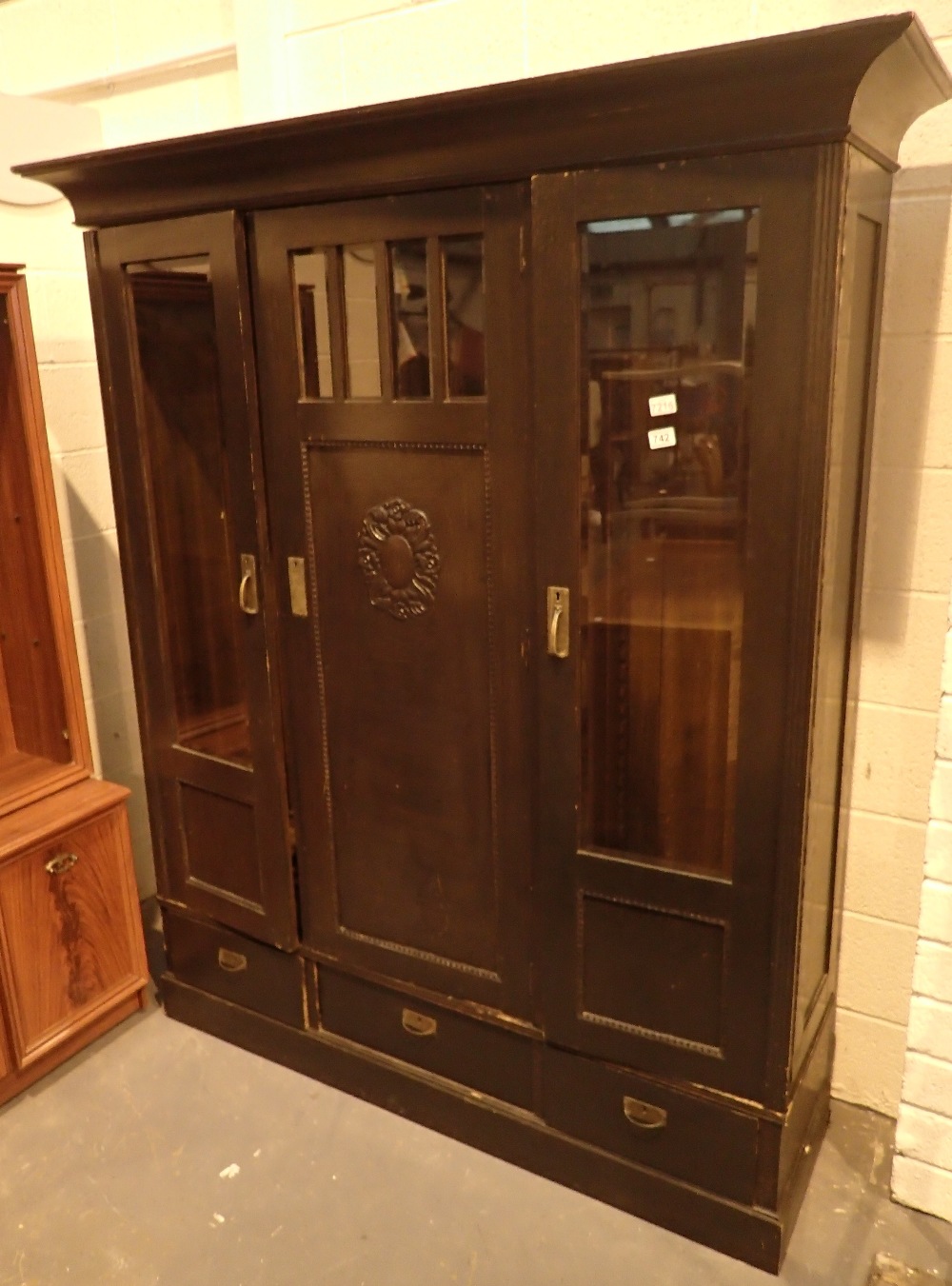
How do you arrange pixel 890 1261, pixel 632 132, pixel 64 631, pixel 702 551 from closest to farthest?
1. pixel 632 132
2. pixel 702 551
3. pixel 890 1261
4. pixel 64 631

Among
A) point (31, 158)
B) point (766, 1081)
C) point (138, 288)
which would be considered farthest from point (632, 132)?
point (31, 158)

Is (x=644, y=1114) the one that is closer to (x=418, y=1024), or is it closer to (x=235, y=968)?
(x=418, y=1024)

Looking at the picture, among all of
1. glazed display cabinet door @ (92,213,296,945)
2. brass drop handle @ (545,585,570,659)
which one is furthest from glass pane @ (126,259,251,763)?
brass drop handle @ (545,585,570,659)

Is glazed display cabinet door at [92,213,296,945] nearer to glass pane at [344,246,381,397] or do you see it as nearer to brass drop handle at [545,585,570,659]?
glass pane at [344,246,381,397]

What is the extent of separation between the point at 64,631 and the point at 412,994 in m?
1.06

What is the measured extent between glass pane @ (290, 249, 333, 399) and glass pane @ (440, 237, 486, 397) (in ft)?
0.81

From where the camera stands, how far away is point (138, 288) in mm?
1941

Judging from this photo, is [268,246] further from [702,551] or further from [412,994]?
[412,994]

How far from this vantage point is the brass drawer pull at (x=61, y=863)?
2.14 m

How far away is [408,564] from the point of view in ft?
5.74

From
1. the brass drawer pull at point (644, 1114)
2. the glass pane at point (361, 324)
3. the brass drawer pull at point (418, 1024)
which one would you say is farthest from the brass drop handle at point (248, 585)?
the brass drawer pull at point (644, 1114)

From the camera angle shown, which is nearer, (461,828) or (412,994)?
(461,828)

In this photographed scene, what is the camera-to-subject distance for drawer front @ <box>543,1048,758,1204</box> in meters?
1.71

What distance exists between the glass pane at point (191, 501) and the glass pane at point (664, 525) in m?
0.76
